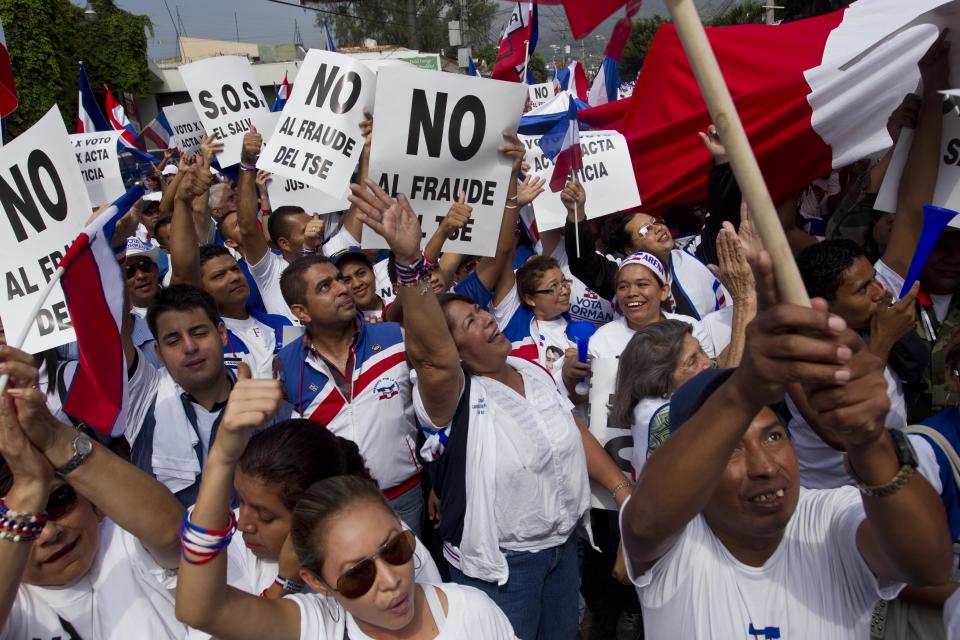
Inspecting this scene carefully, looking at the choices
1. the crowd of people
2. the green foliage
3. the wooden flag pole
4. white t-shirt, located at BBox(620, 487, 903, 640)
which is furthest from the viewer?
the green foliage

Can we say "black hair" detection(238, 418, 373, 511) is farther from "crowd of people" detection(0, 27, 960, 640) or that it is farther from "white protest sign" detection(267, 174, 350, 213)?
"white protest sign" detection(267, 174, 350, 213)

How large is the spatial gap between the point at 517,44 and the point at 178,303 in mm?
5971

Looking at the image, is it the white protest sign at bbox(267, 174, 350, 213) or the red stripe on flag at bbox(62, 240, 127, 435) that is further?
the white protest sign at bbox(267, 174, 350, 213)

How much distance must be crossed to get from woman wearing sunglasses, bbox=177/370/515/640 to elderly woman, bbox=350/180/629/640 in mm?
878

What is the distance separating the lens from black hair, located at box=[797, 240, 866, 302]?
2795 mm

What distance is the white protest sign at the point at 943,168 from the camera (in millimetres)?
2904

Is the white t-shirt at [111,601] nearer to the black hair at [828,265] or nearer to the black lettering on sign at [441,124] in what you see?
the black lettering on sign at [441,124]

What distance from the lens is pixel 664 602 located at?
183 cm

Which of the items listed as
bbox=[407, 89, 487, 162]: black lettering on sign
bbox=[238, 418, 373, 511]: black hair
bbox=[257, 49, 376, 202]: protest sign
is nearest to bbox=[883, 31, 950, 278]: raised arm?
bbox=[407, 89, 487, 162]: black lettering on sign

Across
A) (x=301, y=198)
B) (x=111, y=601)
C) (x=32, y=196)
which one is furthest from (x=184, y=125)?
(x=111, y=601)

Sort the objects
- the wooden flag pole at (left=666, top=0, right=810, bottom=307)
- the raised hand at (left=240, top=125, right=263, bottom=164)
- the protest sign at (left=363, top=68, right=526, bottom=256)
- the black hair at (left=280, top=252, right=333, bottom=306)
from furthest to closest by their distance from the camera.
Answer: the raised hand at (left=240, top=125, right=263, bottom=164)
the black hair at (left=280, top=252, right=333, bottom=306)
the protest sign at (left=363, top=68, right=526, bottom=256)
the wooden flag pole at (left=666, top=0, right=810, bottom=307)

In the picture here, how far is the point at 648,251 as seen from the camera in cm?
457

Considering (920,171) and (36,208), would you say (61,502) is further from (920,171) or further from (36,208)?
(920,171)

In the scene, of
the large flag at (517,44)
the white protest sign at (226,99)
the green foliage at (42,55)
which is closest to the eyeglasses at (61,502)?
the white protest sign at (226,99)
